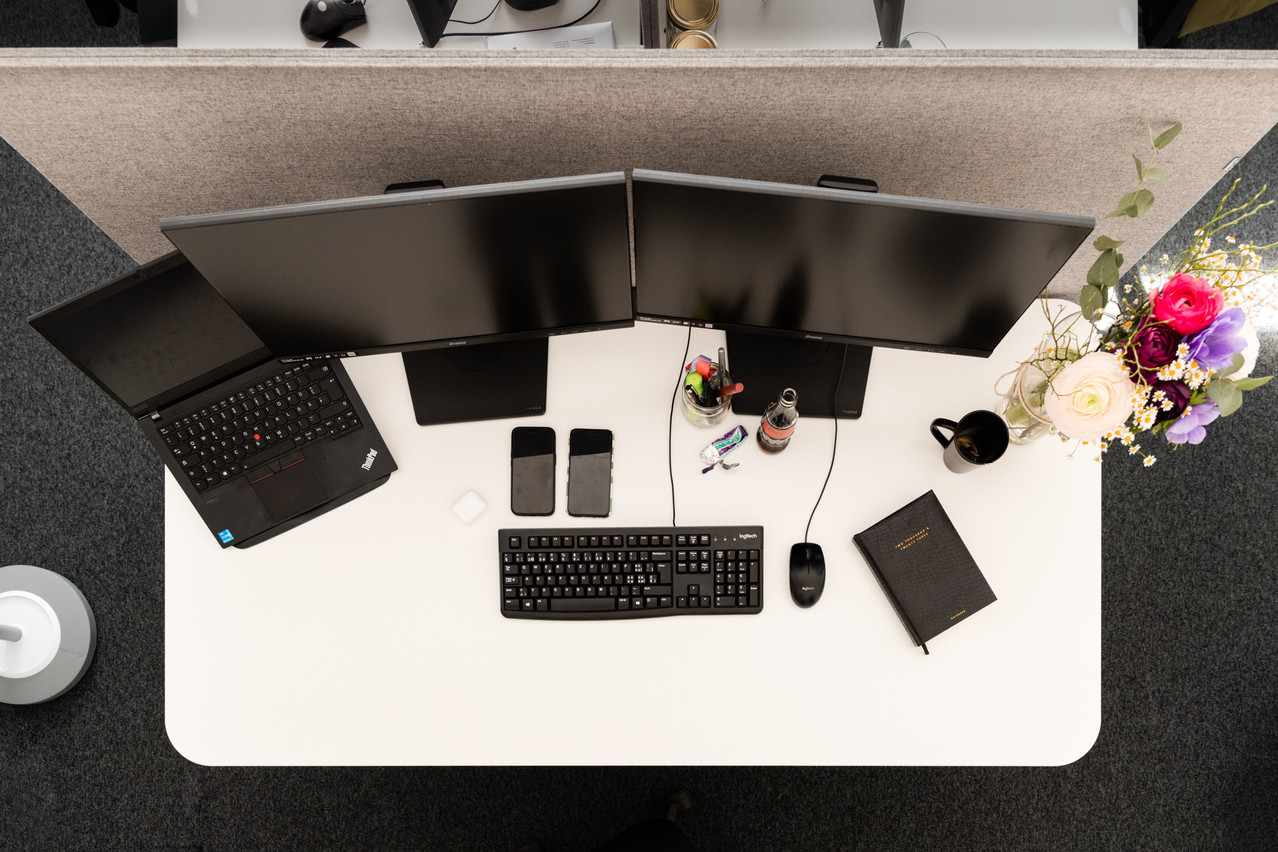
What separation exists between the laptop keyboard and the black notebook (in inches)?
30.8

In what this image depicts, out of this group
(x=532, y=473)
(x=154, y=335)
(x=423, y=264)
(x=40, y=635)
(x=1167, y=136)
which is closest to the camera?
(x=1167, y=136)

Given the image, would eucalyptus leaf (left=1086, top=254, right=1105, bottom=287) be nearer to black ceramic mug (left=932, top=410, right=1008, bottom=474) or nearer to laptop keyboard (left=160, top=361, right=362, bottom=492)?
black ceramic mug (left=932, top=410, right=1008, bottom=474)

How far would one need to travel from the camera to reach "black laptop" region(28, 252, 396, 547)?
1052 millimetres

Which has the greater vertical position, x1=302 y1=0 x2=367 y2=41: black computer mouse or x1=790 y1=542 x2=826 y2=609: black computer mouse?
x1=302 y1=0 x2=367 y2=41: black computer mouse

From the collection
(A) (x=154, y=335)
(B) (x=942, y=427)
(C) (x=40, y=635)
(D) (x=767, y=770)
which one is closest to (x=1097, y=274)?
(B) (x=942, y=427)

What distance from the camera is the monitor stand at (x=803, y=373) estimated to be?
3.72 ft

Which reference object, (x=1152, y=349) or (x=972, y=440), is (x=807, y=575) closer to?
(x=972, y=440)

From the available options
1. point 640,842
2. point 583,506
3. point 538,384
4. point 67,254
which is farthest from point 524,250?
point 67,254

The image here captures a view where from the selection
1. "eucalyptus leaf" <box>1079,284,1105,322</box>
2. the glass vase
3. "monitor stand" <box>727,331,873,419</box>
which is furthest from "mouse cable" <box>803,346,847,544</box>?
"eucalyptus leaf" <box>1079,284,1105,322</box>

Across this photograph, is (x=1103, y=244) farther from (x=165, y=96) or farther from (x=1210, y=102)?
(x=165, y=96)

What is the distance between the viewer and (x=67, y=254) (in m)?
1.85

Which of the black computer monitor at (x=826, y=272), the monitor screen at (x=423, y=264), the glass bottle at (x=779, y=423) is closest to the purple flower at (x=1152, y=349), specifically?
the black computer monitor at (x=826, y=272)

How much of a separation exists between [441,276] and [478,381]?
0.24 meters

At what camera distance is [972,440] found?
3.62ft
